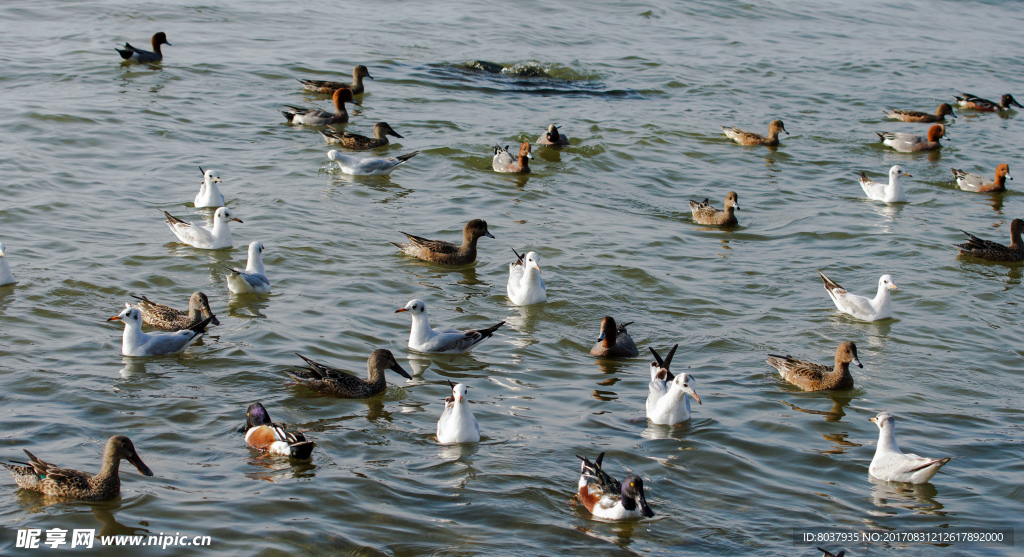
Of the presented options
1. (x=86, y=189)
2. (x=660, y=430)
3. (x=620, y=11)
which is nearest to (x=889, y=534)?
(x=660, y=430)

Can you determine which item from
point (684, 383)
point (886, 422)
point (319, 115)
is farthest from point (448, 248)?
point (319, 115)

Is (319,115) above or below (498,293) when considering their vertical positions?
above

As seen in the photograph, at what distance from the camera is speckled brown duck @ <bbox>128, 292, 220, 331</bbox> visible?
11188 mm

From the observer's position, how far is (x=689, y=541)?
740 cm

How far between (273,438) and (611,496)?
9.61ft

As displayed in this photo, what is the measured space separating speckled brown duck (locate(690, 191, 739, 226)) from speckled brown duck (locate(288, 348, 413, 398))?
856 cm

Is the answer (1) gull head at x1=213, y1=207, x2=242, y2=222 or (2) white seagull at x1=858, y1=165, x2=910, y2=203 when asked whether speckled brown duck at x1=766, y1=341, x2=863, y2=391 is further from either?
(2) white seagull at x1=858, y1=165, x2=910, y2=203

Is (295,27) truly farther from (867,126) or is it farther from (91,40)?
(867,126)

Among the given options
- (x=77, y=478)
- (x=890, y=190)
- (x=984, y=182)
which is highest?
(x=984, y=182)

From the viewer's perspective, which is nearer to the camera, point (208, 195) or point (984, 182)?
point (208, 195)

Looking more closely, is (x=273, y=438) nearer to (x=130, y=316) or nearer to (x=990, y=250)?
(x=130, y=316)

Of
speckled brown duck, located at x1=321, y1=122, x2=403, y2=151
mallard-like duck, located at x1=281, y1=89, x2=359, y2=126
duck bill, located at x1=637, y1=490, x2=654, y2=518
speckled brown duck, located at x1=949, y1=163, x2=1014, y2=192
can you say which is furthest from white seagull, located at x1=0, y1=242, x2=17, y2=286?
speckled brown duck, located at x1=949, y1=163, x2=1014, y2=192

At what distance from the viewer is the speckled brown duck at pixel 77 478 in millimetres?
7340

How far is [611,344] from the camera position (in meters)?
11.3
